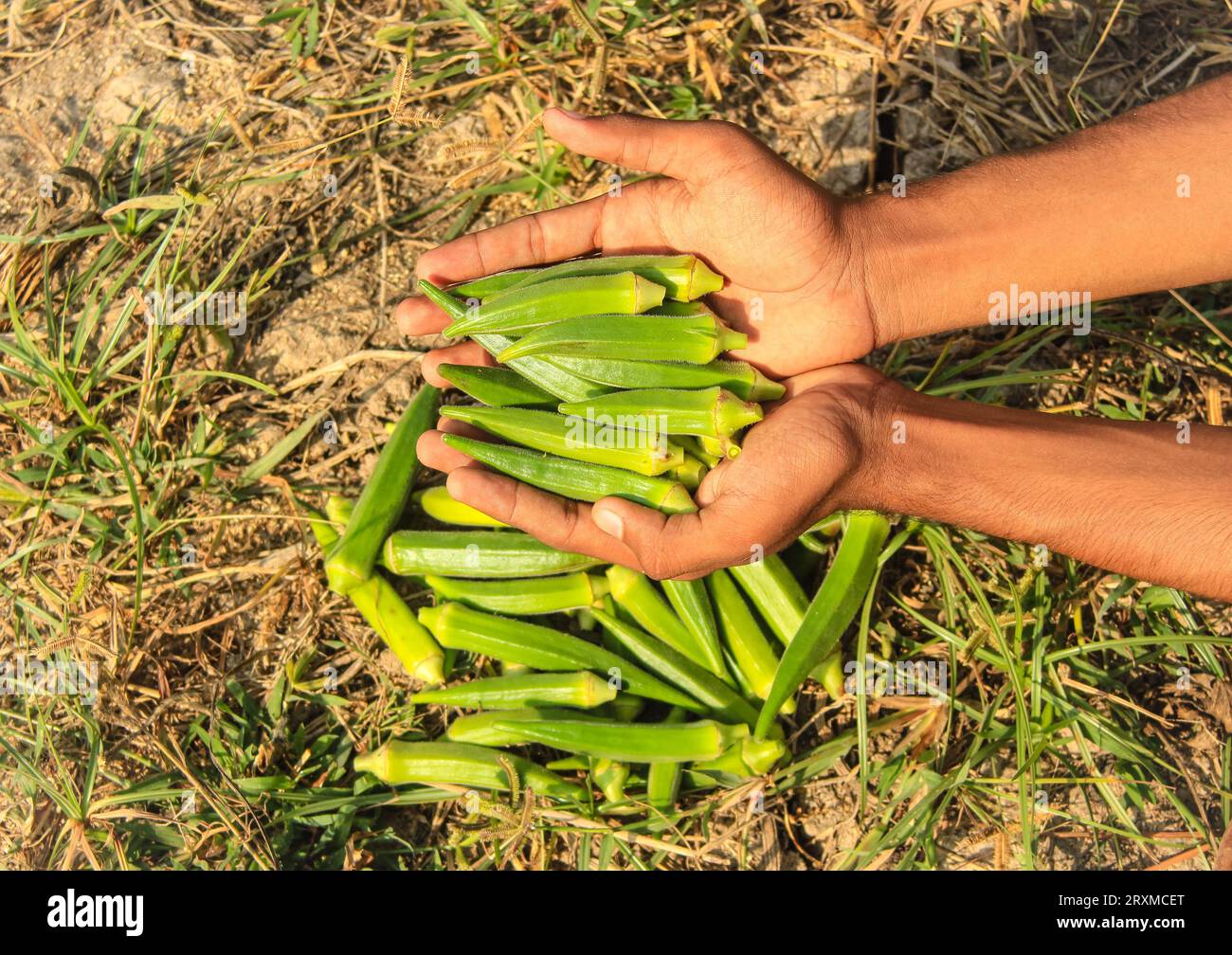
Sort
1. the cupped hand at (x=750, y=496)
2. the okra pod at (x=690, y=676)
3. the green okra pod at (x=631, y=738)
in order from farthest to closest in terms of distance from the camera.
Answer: the okra pod at (x=690, y=676) < the green okra pod at (x=631, y=738) < the cupped hand at (x=750, y=496)

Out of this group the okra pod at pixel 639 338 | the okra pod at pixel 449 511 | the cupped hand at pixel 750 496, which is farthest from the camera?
the okra pod at pixel 449 511

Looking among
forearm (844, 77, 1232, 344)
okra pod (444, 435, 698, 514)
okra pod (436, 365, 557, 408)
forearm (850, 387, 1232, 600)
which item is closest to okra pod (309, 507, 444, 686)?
okra pod (444, 435, 698, 514)

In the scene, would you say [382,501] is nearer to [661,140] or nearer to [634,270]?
[634,270]

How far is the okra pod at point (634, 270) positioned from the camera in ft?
10.0

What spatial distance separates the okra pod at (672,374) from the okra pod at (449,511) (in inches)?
25.5

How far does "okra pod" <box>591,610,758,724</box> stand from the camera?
10.8ft

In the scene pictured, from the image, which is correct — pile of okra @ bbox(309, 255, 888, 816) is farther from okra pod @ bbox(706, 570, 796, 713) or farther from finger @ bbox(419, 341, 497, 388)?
finger @ bbox(419, 341, 497, 388)

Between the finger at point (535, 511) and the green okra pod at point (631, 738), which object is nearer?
the finger at point (535, 511)

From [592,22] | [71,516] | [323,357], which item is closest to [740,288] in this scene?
[592,22]

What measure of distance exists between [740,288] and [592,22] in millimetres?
1414

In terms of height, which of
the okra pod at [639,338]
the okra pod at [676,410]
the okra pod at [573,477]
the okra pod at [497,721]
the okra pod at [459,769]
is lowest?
the okra pod at [459,769]

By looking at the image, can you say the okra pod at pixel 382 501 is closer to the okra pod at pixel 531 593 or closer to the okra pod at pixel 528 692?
the okra pod at pixel 531 593

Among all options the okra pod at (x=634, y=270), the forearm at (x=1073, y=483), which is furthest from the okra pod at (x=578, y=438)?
the forearm at (x=1073, y=483)

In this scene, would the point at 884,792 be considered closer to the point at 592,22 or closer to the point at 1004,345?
the point at 1004,345
